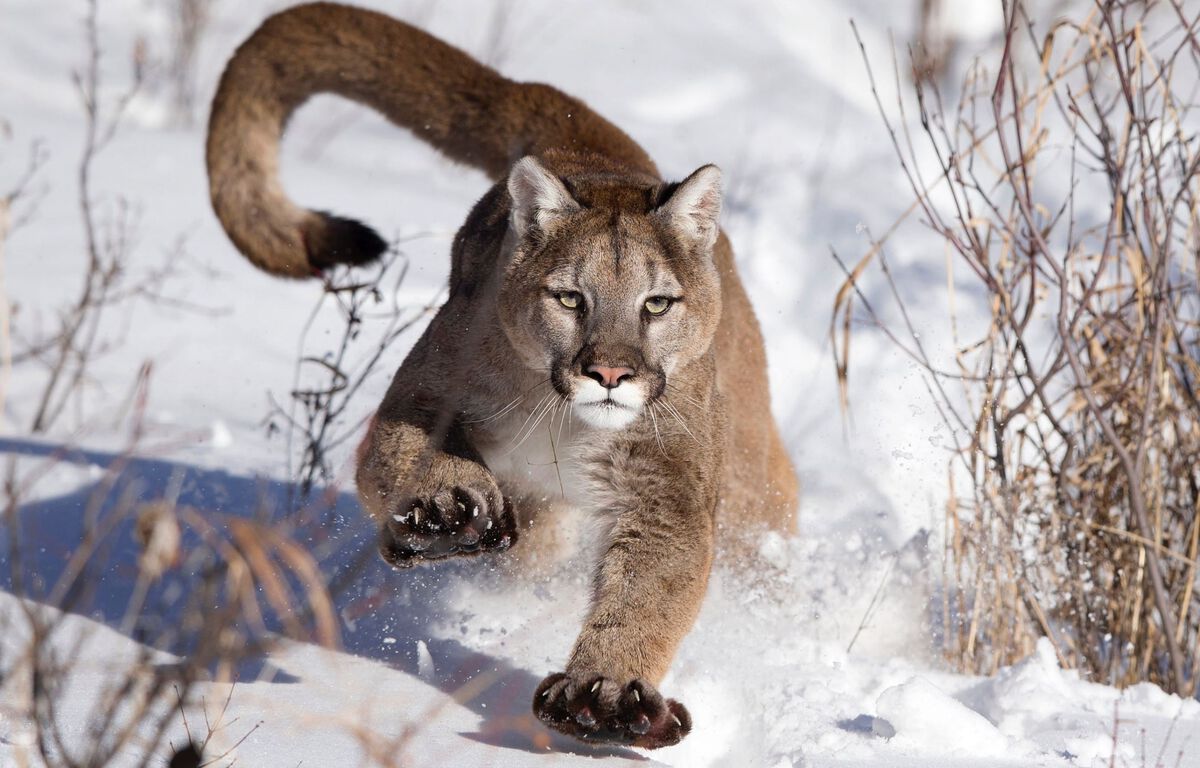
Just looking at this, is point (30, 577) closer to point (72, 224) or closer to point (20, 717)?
point (20, 717)

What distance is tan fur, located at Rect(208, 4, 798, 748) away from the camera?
310 centimetres

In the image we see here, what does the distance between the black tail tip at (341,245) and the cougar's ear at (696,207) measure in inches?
43.0

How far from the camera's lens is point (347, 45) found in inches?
175

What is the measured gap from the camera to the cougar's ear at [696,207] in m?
3.49

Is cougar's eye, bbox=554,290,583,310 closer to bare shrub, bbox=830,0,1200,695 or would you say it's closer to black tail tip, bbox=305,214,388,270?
bare shrub, bbox=830,0,1200,695

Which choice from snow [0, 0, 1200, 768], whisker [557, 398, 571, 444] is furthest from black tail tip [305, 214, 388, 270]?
whisker [557, 398, 571, 444]

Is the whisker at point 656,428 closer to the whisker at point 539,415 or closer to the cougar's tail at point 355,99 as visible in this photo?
the whisker at point 539,415

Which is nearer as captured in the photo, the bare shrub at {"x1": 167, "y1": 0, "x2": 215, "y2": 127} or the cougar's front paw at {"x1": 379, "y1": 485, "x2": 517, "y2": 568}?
the cougar's front paw at {"x1": 379, "y1": 485, "x2": 517, "y2": 568}

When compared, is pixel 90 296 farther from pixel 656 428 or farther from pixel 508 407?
pixel 656 428

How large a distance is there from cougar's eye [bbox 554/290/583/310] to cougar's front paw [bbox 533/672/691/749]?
0.92 meters

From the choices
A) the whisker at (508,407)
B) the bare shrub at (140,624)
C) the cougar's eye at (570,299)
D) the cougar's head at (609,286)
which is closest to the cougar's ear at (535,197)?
the cougar's head at (609,286)

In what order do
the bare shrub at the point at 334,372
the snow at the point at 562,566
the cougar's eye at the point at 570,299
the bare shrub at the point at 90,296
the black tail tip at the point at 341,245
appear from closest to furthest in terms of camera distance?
the snow at the point at 562,566
the cougar's eye at the point at 570,299
the black tail tip at the point at 341,245
the bare shrub at the point at 334,372
the bare shrub at the point at 90,296

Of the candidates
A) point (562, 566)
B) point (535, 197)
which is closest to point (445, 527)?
point (535, 197)

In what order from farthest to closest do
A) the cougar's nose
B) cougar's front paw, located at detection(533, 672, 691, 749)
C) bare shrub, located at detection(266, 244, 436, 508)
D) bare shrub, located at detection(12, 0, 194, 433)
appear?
1. bare shrub, located at detection(12, 0, 194, 433)
2. bare shrub, located at detection(266, 244, 436, 508)
3. the cougar's nose
4. cougar's front paw, located at detection(533, 672, 691, 749)
